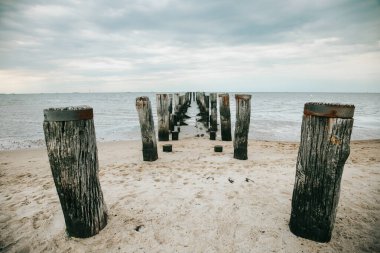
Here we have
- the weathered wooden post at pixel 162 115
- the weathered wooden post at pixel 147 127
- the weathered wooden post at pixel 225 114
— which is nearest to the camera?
the weathered wooden post at pixel 147 127

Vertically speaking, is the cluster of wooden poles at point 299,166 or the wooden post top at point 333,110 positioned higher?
the wooden post top at point 333,110

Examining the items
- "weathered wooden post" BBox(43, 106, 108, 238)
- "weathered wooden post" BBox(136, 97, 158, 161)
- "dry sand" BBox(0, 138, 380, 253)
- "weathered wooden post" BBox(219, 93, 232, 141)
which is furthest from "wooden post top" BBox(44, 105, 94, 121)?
"weathered wooden post" BBox(219, 93, 232, 141)

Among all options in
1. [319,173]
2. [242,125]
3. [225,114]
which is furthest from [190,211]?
[225,114]

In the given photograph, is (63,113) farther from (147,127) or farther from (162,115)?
(162,115)

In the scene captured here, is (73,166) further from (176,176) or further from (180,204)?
(176,176)

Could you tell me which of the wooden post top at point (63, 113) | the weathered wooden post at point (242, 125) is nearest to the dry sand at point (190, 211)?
the weathered wooden post at point (242, 125)

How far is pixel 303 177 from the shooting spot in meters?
2.86

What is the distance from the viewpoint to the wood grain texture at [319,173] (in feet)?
8.54

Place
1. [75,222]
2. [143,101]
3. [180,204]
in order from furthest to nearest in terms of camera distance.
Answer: [143,101], [180,204], [75,222]

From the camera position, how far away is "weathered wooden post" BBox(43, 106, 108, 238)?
2678mm

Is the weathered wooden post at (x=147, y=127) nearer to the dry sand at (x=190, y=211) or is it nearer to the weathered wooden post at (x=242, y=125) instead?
the dry sand at (x=190, y=211)

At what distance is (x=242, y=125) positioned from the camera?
6.89 m

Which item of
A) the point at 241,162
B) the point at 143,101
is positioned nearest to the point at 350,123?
the point at 241,162

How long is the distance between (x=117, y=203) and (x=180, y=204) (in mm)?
987
